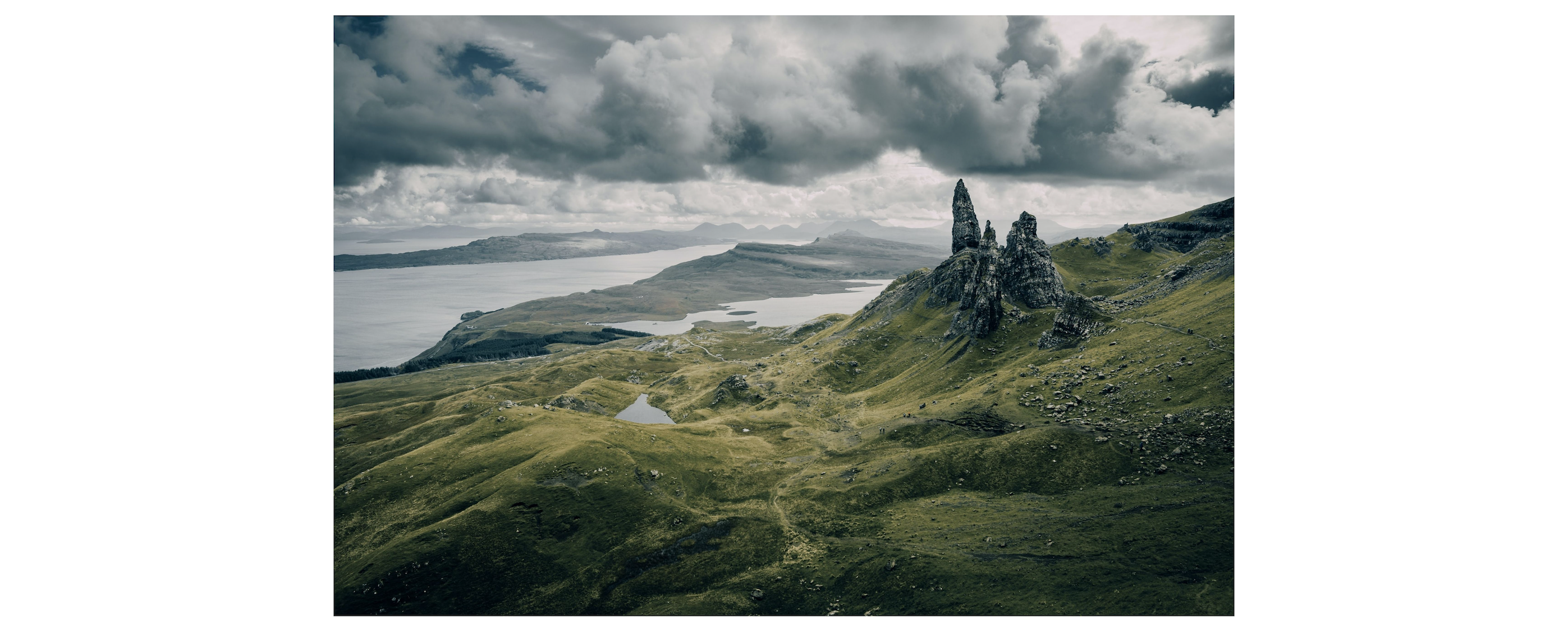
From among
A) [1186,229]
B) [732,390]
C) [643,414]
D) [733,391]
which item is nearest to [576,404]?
[643,414]

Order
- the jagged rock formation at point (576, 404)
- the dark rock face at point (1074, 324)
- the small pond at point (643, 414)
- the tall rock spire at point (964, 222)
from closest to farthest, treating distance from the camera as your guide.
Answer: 1. the dark rock face at point (1074, 324)
2. the jagged rock formation at point (576, 404)
3. the small pond at point (643, 414)
4. the tall rock spire at point (964, 222)

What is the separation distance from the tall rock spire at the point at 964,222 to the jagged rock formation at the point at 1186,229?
226ft

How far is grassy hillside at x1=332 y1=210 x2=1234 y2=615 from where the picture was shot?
39375mm

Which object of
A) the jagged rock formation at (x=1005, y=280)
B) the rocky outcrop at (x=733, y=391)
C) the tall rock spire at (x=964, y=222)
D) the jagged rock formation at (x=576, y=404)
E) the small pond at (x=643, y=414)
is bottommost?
the small pond at (x=643, y=414)

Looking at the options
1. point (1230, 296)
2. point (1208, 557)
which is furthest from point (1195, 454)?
point (1230, 296)

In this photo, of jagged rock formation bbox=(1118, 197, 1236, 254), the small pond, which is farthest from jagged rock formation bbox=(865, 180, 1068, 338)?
jagged rock formation bbox=(1118, 197, 1236, 254)

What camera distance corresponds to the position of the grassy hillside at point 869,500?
39375 millimetres

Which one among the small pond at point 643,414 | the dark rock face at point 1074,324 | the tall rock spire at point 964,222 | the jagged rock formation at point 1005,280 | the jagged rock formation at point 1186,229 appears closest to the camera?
the dark rock face at point 1074,324

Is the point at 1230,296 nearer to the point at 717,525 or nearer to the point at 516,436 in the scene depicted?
the point at 717,525

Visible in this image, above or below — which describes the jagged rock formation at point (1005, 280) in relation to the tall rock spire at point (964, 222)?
below

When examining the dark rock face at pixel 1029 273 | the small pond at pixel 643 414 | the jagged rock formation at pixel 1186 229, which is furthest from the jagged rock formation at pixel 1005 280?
the jagged rock formation at pixel 1186 229

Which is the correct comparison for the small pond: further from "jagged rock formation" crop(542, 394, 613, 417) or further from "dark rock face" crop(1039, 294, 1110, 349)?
"dark rock face" crop(1039, 294, 1110, 349)

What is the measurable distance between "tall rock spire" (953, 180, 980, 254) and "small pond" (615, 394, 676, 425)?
96.8 m

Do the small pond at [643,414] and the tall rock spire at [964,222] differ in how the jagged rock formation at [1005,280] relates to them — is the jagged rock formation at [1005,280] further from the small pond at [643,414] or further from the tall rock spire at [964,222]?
the small pond at [643,414]
